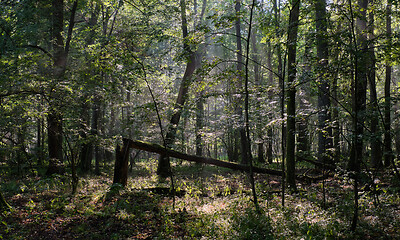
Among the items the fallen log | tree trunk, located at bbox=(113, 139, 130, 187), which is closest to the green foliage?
the fallen log

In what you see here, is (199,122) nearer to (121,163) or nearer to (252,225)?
(121,163)

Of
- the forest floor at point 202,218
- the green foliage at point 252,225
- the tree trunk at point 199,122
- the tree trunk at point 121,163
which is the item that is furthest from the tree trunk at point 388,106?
the tree trunk at point 121,163

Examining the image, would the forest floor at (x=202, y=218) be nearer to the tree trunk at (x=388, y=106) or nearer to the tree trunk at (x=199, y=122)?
the tree trunk at (x=388, y=106)

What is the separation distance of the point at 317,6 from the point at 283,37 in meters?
1.07

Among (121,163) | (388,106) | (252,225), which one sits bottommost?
A: (252,225)

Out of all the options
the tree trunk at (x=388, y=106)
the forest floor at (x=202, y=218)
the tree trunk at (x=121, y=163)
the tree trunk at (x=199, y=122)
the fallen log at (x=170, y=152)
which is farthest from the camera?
the fallen log at (x=170, y=152)

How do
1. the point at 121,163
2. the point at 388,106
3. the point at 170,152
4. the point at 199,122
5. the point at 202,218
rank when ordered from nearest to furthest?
the point at 388,106, the point at 202,218, the point at 121,163, the point at 170,152, the point at 199,122

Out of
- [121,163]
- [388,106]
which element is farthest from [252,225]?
[121,163]

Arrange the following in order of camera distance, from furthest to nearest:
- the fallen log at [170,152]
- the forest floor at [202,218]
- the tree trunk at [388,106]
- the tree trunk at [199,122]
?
1. the fallen log at [170,152]
2. the tree trunk at [199,122]
3. the forest floor at [202,218]
4. the tree trunk at [388,106]

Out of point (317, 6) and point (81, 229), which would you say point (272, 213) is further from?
point (317, 6)

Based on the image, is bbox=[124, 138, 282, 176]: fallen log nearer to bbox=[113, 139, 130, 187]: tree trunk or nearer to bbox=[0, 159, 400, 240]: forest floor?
bbox=[113, 139, 130, 187]: tree trunk

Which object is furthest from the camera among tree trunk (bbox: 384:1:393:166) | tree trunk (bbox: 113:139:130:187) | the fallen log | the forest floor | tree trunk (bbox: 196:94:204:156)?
the fallen log

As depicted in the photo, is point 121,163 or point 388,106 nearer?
point 388,106

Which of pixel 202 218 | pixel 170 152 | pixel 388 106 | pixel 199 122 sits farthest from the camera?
pixel 199 122
